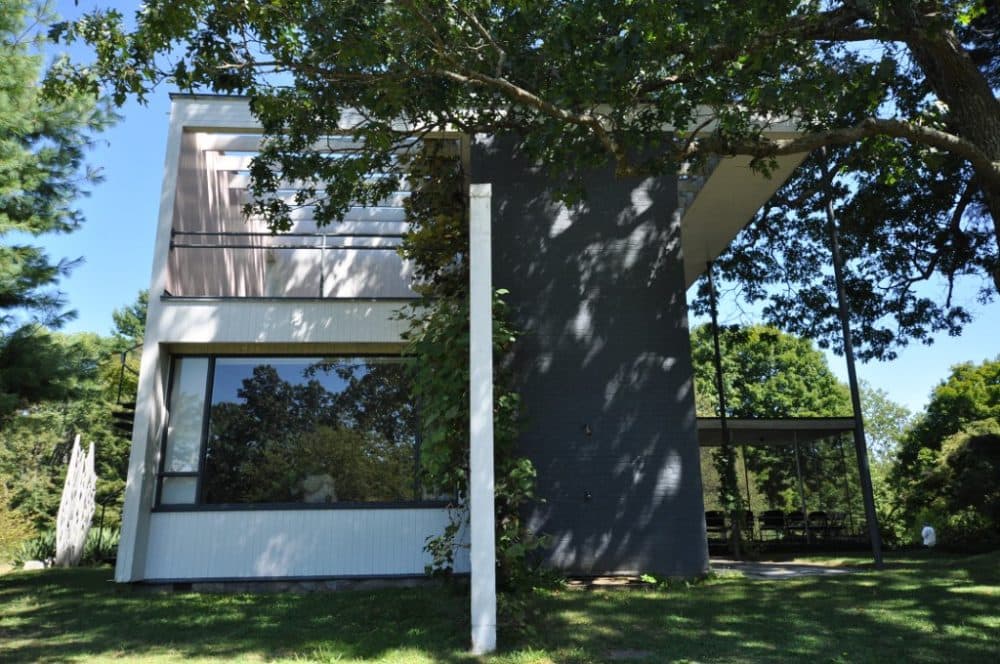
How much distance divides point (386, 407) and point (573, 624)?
3.68m

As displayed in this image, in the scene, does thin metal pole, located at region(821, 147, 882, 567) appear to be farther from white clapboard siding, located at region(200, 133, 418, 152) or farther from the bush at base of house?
the bush at base of house

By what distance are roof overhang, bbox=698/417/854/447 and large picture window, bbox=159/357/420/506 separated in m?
6.40

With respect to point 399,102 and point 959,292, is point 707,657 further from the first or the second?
point 959,292

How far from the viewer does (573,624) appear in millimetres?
5512

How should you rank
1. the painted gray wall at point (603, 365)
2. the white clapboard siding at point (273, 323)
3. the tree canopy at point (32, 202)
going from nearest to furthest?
the painted gray wall at point (603, 365) < the white clapboard siding at point (273, 323) < the tree canopy at point (32, 202)

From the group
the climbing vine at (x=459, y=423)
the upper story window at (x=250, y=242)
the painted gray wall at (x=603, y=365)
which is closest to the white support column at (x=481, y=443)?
the climbing vine at (x=459, y=423)

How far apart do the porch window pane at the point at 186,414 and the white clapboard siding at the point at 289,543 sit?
1.95 feet

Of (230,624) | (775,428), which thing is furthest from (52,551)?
(775,428)

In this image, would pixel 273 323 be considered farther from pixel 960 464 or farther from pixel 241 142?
pixel 960 464

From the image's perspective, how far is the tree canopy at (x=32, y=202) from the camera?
335 inches

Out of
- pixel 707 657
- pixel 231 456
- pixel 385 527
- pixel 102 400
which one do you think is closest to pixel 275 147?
pixel 231 456

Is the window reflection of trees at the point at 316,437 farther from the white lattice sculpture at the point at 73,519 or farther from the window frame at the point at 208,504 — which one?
the white lattice sculpture at the point at 73,519

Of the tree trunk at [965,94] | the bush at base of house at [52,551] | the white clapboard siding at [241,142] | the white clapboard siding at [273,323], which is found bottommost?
the bush at base of house at [52,551]

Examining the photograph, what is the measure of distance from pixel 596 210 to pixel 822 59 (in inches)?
111
